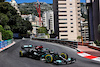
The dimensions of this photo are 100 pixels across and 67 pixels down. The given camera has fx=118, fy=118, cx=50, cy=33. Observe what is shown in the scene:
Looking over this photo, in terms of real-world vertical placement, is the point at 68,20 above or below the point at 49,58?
above

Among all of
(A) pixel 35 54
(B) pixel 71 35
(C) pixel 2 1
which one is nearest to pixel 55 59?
(A) pixel 35 54

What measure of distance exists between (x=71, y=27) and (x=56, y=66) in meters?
77.6

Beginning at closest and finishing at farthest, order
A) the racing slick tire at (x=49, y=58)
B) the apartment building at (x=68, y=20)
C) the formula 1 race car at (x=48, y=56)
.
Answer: the formula 1 race car at (x=48, y=56) → the racing slick tire at (x=49, y=58) → the apartment building at (x=68, y=20)

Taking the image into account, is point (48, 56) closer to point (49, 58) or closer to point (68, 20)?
point (49, 58)

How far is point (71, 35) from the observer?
84500 millimetres

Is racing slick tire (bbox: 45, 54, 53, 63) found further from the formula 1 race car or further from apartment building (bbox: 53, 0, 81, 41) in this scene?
apartment building (bbox: 53, 0, 81, 41)

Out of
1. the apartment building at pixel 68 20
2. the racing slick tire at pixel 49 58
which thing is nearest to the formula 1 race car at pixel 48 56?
the racing slick tire at pixel 49 58

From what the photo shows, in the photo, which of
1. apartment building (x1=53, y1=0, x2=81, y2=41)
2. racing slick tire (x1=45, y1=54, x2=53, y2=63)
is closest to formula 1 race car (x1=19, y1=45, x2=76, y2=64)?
racing slick tire (x1=45, y1=54, x2=53, y2=63)

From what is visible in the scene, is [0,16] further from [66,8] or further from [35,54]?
[66,8]

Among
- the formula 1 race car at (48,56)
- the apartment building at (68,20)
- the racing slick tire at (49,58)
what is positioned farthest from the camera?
the apartment building at (68,20)

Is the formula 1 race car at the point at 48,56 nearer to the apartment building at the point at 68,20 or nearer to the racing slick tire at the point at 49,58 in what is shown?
the racing slick tire at the point at 49,58

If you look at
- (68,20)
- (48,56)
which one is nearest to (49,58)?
(48,56)

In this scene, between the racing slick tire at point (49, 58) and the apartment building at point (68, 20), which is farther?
the apartment building at point (68, 20)

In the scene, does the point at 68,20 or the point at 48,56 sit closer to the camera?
the point at 48,56
